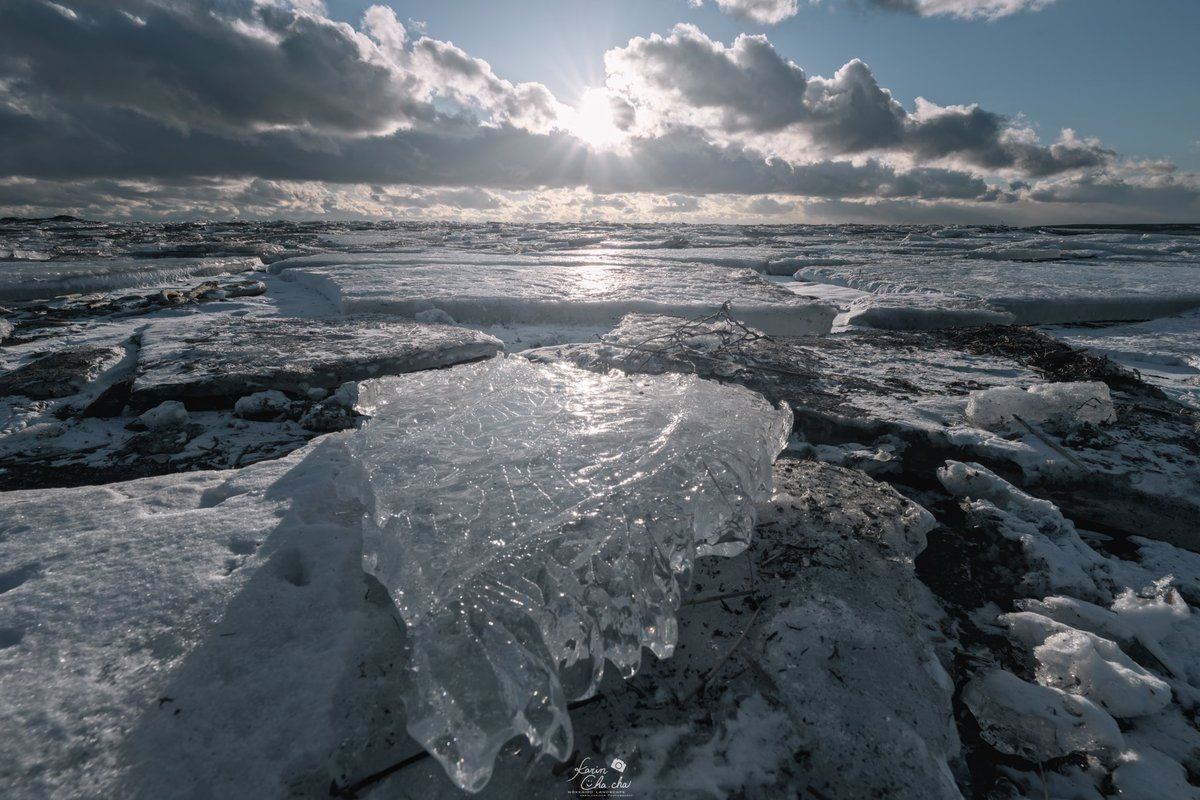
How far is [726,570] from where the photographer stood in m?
1.30

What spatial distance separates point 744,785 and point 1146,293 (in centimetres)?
736

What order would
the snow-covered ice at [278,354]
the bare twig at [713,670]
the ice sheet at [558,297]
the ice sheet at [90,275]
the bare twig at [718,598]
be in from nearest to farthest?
the bare twig at [713,670], the bare twig at [718,598], the snow-covered ice at [278,354], the ice sheet at [558,297], the ice sheet at [90,275]

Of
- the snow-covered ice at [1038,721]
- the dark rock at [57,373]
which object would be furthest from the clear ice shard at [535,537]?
the dark rock at [57,373]

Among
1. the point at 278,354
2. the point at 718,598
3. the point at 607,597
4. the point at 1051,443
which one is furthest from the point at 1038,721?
the point at 278,354

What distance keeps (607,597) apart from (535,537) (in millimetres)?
186

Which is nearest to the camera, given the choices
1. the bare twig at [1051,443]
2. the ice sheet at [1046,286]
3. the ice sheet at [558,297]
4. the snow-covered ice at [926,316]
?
the bare twig at [1051,443]

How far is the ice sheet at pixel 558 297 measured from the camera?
478 cm

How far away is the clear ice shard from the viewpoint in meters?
0.87

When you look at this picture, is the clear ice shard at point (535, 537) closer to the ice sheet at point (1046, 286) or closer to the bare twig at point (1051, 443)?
the bare twig at point (1051, 443)

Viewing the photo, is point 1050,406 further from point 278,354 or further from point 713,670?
point 278,354

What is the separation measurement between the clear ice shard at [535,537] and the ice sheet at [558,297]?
3.14 meters

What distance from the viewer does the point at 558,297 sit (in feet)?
16.7

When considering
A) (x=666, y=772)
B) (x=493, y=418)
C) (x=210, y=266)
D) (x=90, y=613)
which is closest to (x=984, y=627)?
(x=666, y=772)

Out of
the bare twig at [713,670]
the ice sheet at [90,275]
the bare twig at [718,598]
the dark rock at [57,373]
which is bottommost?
the ice sheet at [90,275]
